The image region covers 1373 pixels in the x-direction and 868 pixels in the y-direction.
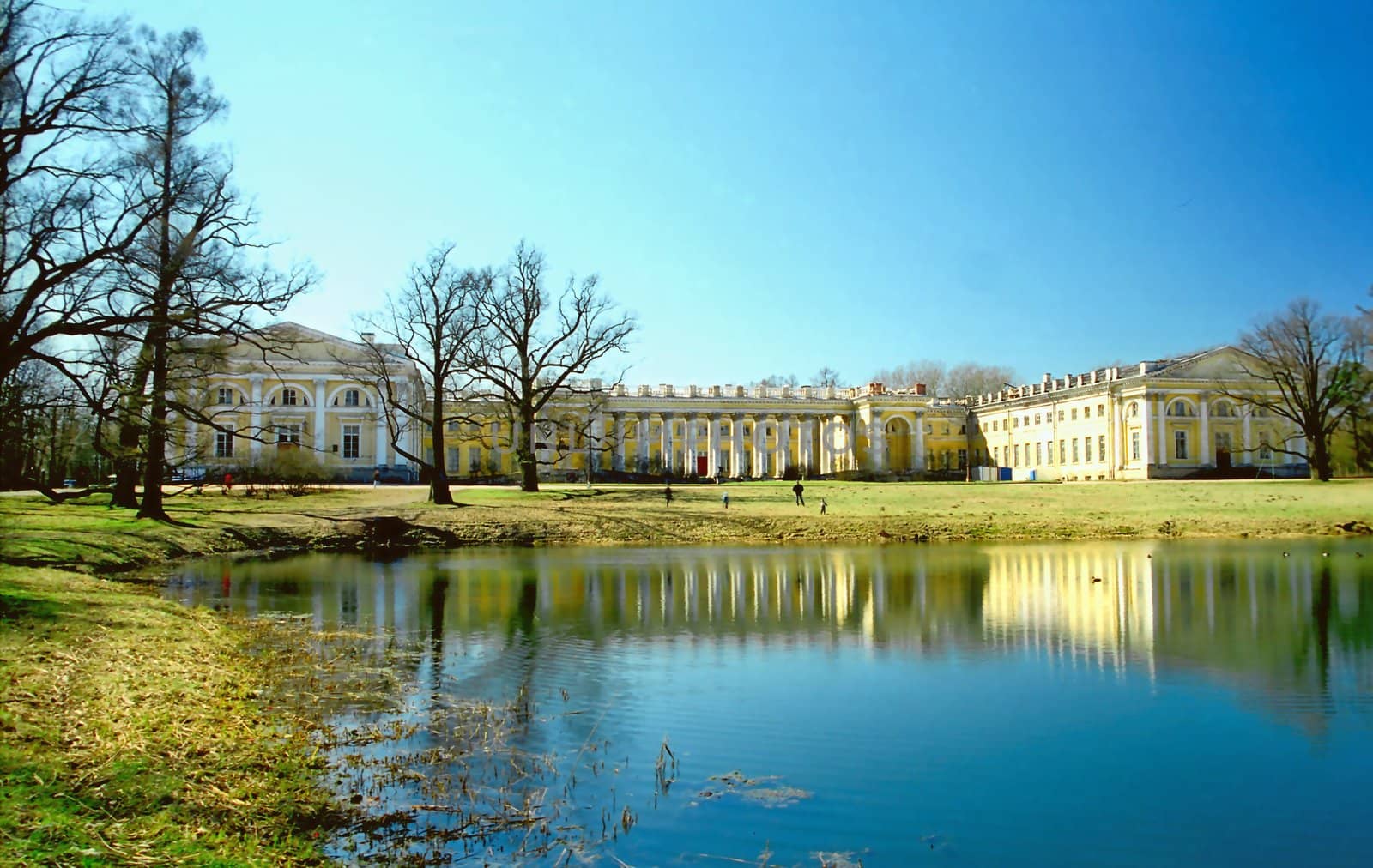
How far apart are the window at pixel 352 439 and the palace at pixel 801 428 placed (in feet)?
0.26

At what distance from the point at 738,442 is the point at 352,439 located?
3195cm

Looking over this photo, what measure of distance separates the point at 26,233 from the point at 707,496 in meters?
33.3

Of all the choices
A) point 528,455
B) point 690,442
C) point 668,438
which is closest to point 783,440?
point 690,442

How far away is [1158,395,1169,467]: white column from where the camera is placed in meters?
67.5

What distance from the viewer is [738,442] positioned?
85.1 meters

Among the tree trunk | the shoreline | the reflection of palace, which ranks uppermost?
the tree trunk

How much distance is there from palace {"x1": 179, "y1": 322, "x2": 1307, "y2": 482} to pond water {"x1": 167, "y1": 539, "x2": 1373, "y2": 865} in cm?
3117

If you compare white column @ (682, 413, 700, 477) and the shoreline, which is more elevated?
white column @ (682, 413, 700, 477)

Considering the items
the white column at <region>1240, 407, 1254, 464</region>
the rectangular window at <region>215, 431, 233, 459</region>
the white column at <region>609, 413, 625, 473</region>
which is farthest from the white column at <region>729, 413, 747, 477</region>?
the rectangular window at <region>215, 431, 233, 459</region>

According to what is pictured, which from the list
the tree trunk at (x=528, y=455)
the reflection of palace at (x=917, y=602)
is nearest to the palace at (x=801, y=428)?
the tree trunk at (x=528, y=455)

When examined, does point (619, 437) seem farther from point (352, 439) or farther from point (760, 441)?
point (352, 439)

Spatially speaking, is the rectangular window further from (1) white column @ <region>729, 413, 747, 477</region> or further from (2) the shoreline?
(1) white column @ <region>729, 413, 747, 477</region>

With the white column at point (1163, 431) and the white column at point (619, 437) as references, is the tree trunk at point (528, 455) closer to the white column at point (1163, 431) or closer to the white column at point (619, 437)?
the white column at point (619, 437)

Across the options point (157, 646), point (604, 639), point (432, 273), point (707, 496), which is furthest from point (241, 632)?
point (707, 496)
